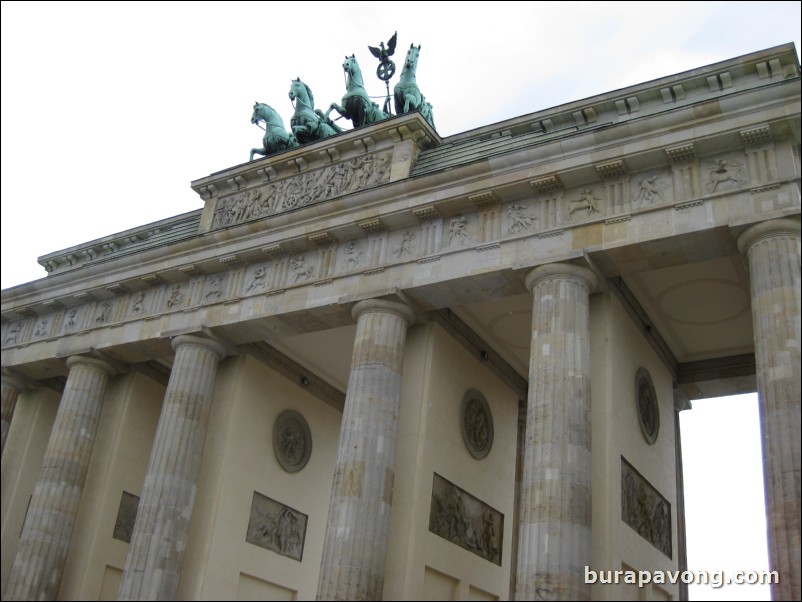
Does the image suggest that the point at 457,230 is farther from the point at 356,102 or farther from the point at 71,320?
the point at 71,320

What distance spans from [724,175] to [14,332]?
745 inches

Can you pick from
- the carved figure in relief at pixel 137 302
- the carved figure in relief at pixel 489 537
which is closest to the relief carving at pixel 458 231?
the carved figure in relief at pixel 489 537

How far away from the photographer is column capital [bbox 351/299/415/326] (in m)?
17.9

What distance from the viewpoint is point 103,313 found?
22469 mm

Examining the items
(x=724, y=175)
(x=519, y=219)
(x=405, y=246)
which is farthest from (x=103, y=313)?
(x=724, y=175)

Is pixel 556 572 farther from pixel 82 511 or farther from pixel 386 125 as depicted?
pixel 82 511

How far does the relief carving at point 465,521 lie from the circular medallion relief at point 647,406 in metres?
4.00

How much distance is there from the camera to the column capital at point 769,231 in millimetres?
14188

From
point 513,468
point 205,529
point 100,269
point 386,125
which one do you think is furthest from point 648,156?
point 100,269

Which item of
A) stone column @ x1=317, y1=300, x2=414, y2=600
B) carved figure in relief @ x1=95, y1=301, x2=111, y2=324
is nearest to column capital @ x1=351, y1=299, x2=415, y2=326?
stone column @ x1=317, y1=300, x2=414, y2=600

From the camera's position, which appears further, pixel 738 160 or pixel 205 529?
pixel 205 529

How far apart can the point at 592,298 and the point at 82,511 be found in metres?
13.3

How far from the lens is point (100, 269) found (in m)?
22.5

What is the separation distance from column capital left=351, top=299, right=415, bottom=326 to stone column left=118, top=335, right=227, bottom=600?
4264 millimetres
